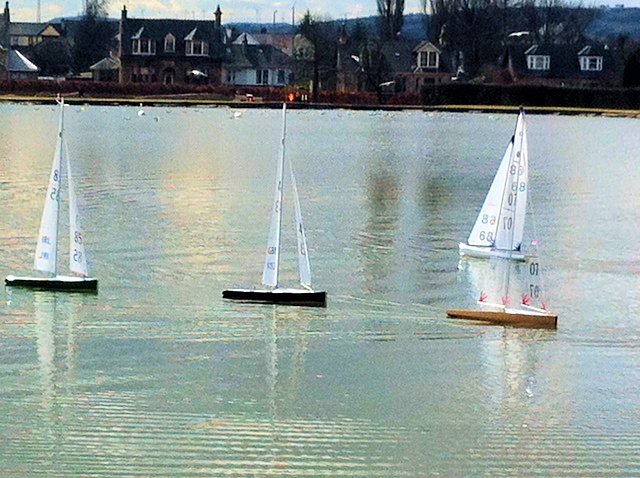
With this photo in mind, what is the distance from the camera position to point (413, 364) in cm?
2102

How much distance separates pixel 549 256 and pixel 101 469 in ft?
58.0

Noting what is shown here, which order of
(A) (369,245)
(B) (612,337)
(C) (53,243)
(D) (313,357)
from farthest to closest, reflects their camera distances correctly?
(A) (369,245)
(C) (53,243)
(B) (612,337)
(D) (313,357)

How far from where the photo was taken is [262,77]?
14825 cm

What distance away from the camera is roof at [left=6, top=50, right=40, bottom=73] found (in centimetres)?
14875

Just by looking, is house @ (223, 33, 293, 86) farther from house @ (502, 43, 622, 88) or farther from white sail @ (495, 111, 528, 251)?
white sail @ (495, 111, 528, 251)

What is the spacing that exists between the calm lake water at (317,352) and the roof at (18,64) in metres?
107

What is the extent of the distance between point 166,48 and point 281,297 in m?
115

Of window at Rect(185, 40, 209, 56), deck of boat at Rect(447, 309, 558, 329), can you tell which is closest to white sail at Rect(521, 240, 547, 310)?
deck of boat at Rect(447, 309, 558, 329)

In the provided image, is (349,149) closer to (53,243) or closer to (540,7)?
(53,243)

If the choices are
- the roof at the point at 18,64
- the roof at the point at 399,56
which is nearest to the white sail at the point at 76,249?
the roof at the point at 399,56

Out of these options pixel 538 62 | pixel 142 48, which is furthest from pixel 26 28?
pixel 538 62

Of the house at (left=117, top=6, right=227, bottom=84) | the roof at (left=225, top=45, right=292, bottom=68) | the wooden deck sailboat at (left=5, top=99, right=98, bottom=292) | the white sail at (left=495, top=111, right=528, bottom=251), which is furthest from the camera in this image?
the roof at (left=225, top=45, right=292, bottom=68)

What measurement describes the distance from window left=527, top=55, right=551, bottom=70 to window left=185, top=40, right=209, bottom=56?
2857 centimetres

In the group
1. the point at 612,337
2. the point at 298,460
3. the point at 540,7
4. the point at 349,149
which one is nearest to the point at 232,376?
the point at 298,460
